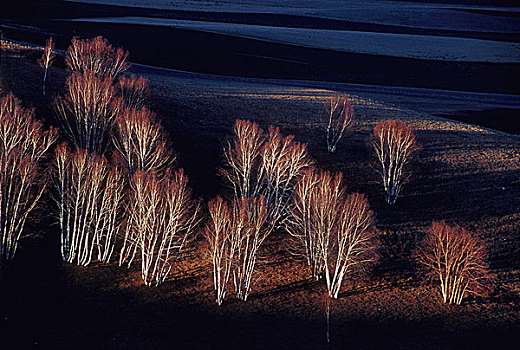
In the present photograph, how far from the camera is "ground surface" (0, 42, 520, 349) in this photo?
26891 millimetres

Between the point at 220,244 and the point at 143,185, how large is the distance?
5668mm

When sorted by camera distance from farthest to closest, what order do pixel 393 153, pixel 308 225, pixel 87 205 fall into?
pixel 393 153
pixel 308 225
pixel 87 205

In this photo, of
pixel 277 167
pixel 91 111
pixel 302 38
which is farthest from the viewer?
pixel 302 38

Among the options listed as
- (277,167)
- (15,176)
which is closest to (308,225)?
(277,167)

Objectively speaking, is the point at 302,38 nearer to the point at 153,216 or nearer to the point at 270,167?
the point at 270,167

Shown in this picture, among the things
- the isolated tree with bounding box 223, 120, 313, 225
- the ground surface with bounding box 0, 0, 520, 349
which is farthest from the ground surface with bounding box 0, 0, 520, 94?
the isolated tree with bounding box 223, 120, 313, 225

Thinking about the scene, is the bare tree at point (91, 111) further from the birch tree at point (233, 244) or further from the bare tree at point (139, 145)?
the birch tree at point (233, 244)

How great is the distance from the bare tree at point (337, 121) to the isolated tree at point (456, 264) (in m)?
18.1

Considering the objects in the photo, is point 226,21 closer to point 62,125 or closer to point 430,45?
point 430,45

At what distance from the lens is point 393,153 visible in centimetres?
4434

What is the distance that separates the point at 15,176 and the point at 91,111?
11.4 meters

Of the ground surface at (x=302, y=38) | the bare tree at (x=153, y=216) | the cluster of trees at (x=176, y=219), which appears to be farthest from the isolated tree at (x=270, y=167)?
the ground surface at (x=302, y=38)

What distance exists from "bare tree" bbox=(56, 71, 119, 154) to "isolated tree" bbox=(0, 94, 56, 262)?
15.5ft

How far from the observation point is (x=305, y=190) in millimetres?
33125
